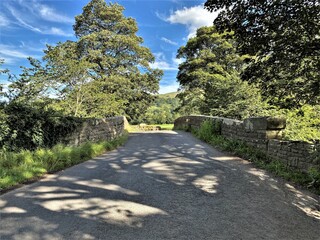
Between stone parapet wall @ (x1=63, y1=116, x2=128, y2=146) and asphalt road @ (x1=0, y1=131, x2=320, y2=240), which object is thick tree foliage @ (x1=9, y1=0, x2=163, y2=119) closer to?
stone parapet wall @ (x1=63, y1=116, x2=128, y2=146)

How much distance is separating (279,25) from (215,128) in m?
6.16

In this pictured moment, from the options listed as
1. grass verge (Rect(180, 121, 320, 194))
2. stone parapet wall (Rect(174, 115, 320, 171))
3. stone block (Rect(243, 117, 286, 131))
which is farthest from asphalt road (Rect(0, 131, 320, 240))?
stone block (Rect(243, 117, 286, 131))

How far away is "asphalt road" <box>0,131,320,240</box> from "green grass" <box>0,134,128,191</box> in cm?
37

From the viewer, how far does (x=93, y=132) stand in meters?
9.52

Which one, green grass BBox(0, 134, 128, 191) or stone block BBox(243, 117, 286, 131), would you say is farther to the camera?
stone block BBox(243, 117, 286, 131)

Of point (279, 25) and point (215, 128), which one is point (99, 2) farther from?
point (279, 25)

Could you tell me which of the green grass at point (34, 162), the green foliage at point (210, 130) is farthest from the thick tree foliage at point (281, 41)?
the green grass at point (34, 162)

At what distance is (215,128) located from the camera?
415 inches

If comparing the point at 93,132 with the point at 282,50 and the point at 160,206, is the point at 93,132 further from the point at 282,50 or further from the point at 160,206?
the point at 282,50

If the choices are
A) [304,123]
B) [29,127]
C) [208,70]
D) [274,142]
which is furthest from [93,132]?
[208,70]

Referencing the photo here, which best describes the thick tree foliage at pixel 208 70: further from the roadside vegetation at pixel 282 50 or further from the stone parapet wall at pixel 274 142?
the roadside vegetation at pixel 282 50

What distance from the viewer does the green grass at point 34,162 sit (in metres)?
5.10

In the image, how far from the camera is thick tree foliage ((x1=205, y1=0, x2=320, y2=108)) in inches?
180

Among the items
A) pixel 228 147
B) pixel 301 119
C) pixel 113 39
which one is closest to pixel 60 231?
pixel 228 147
